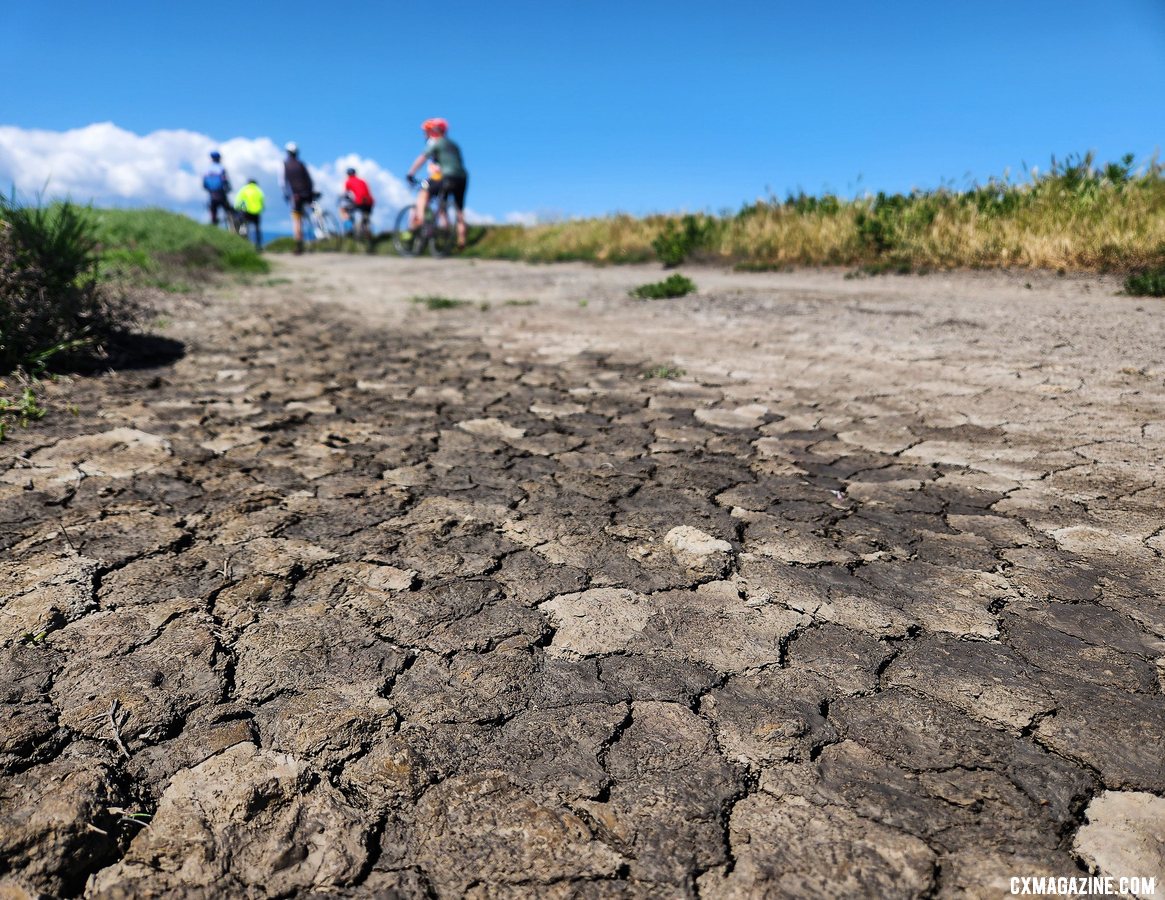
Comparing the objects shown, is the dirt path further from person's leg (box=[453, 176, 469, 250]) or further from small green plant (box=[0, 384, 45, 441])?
person's leg (box=[453, 176, 469, 250])

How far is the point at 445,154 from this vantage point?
37.5 ft

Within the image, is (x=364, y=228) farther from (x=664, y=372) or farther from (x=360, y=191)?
(x=664, y=372)

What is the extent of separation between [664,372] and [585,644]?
7.78 feet

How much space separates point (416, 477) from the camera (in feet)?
7.72

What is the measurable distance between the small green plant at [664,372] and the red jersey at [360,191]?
1290 centimetres

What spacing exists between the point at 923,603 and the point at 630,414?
1.61 m

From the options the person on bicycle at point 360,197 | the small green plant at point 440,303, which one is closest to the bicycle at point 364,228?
the person on bicycle at point 360,197

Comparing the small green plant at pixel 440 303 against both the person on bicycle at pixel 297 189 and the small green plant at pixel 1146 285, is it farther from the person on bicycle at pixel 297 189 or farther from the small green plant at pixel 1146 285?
the person on bicycle at pixel 297 189

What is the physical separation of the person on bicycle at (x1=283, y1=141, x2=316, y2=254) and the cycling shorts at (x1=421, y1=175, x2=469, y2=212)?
3.70 meters

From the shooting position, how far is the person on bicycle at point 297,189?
45.7 ft

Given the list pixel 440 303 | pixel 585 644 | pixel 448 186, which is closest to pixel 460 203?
pixel 448 186

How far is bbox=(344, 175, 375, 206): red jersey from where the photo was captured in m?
14.9

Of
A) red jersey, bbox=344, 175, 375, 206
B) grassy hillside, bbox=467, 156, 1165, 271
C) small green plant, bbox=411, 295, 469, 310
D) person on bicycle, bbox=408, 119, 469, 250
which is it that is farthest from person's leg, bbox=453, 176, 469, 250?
small green plant, bbox=411, 295, 469, 310

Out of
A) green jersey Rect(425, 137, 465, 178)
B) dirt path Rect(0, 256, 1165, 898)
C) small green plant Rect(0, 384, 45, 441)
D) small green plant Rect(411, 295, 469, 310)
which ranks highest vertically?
green jersey Rect(425, 137, 465, 178)
